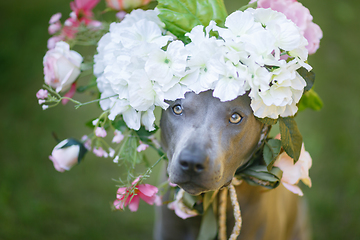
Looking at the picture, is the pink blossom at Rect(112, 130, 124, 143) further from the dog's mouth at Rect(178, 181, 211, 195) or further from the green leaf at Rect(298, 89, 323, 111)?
the green leaf at Rect(298, 89, 323, 111)

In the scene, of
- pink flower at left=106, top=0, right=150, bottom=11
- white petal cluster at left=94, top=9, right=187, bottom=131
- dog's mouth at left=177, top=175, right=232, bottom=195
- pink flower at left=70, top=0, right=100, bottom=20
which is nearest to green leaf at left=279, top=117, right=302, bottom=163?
dog's mouth at left=177, top=175, right=232, bottom=195

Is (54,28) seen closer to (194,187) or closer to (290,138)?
(194,187)

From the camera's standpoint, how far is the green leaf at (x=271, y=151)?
53.2 inches

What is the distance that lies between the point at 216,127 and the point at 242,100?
5.8 inches

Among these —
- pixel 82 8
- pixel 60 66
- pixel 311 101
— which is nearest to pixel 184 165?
pixel 60 66

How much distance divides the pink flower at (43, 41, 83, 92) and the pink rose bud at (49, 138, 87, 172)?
253mm

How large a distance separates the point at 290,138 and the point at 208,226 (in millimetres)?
575

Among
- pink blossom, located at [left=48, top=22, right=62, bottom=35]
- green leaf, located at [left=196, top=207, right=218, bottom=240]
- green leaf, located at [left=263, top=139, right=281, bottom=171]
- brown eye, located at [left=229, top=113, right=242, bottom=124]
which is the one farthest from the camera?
pink blossom, located at [left=48, top=22, right=62, bottom=35]

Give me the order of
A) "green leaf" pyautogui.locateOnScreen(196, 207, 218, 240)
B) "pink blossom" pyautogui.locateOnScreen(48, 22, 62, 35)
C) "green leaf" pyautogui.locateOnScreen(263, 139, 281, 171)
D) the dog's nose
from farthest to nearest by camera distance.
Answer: "pink blossom" pyautogui.locateOnScreen(48, 22, 62, 35) → "green leaf" pyautogui.locateOnScreen(196, 207, 218, 240) → "green leaf" pyautogui.locateOnScreen(263, 139, 281, 171) → the dog's nose

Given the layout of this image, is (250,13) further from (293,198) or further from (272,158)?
(293,198)

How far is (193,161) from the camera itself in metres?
1.12

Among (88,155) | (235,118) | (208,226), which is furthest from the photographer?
(88,155)

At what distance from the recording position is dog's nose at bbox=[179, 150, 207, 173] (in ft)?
3.67

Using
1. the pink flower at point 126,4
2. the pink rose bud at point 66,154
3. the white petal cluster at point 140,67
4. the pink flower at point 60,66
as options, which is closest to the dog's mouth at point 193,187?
the white petal cluster at point 140,67
